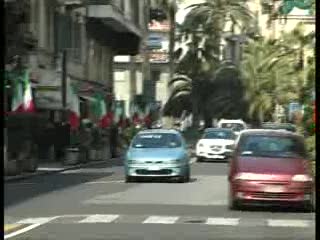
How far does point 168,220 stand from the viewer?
14.6m

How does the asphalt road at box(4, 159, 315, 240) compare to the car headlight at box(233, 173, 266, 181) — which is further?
the car headlight at box(233, 173, 266, 181)

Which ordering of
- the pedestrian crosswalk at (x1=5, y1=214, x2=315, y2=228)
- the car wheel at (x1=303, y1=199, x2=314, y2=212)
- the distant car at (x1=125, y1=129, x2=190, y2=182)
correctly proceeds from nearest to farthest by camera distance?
Answer: 1. the pedestrian crosswalk at (x1=5, y1=214, x2=315, y2=228)
2. the car wheel at (x1=303, y1=199, x2=314, y2=212)
3. the distant car at (x1=125, y1=129, x2=190, y2=182)

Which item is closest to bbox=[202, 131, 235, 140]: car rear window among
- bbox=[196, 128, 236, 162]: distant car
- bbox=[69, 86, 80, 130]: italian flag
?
bbox=[196, 128, 236, 162]: distant car

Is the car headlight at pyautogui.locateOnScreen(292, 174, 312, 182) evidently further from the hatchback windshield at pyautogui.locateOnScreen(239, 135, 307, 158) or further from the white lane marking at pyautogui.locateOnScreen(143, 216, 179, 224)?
the white lane marking at pyautogui.locateOnScreen(143, 216, 179, 224)

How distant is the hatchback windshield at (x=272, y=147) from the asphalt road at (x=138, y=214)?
110 cm

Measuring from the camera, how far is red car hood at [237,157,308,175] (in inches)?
634

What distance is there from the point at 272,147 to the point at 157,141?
9.03m

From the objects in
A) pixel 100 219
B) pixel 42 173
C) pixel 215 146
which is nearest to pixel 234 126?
pixel 215 146

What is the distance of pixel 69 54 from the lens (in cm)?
4653

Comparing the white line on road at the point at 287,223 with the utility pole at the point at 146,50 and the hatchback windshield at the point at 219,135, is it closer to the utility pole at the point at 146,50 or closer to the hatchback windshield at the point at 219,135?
the hatchback windshield at the point at 219,135

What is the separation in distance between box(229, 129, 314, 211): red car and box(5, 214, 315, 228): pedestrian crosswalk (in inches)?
36.6

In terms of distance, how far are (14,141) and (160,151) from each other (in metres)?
6.18

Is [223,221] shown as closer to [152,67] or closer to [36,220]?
[36,220]

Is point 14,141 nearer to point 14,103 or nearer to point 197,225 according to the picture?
point 14,103
